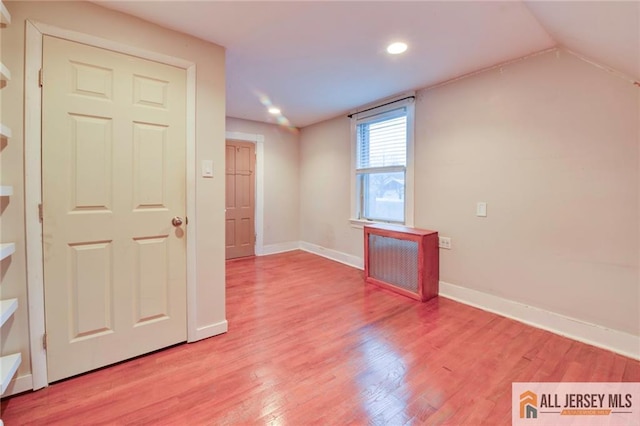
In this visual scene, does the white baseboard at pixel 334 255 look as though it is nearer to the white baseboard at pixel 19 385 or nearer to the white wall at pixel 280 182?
the white wall at pixel 280 182

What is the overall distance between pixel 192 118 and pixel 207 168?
0.38 metres

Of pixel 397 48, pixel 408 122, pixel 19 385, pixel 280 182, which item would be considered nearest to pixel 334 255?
pixel 280 182

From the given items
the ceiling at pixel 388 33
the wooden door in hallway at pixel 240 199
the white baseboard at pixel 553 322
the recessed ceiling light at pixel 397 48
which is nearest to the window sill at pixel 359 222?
the white baseboard at pixel 553 322

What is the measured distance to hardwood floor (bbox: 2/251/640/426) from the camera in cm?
150

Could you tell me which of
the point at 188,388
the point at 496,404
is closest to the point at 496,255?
the point at 496,404

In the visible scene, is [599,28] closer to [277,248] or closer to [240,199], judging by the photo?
[240,199]

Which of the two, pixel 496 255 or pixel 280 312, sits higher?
pixel 496 255

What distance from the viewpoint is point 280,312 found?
2.75 m

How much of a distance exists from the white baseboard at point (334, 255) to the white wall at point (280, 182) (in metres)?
0.31

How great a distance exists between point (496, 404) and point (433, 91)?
2.93m

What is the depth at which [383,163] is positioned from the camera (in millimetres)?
3873

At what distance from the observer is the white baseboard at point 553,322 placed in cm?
204

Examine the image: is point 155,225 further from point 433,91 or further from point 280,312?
point 433,91

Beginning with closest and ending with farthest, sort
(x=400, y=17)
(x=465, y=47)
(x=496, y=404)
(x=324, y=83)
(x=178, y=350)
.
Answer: (x=496, y=404), (x=400, y=17), (x=178, y=350), (x=465, y=47), (x=324, y=83)
